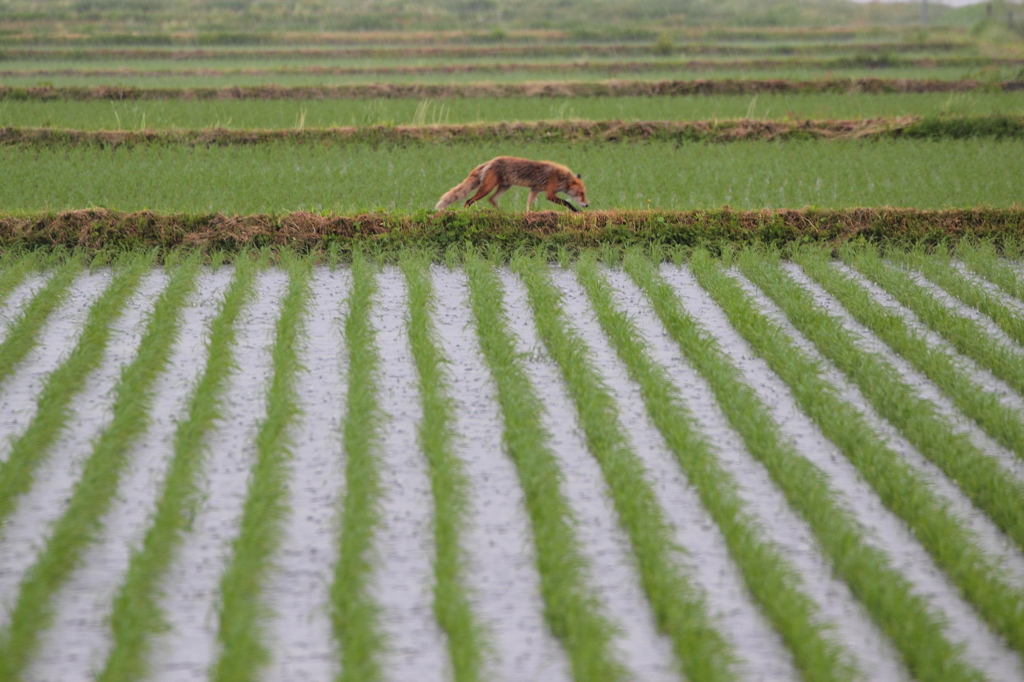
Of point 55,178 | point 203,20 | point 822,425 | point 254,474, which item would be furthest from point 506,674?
point 203,20

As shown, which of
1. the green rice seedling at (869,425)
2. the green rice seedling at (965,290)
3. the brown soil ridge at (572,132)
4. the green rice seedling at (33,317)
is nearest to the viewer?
the green rice seedling at (869,425)

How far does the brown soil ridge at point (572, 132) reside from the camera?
416 inches

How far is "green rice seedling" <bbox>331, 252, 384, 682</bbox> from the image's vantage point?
2.76m

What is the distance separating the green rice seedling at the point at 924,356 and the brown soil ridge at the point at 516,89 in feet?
30.3

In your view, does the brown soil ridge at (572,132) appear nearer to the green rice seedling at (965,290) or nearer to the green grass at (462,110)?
the green grass at (462,110)

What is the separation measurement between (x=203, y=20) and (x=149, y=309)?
88.0 feet

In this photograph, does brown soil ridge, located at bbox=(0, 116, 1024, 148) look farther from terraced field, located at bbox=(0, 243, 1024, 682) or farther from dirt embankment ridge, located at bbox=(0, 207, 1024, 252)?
terraced field, located at bbox=(0, 243, 1024, 682)

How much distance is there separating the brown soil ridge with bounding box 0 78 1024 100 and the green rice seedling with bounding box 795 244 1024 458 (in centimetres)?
922

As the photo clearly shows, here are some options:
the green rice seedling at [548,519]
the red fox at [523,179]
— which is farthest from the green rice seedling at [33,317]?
the red fox at [523,179]

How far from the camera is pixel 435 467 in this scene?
150 inches

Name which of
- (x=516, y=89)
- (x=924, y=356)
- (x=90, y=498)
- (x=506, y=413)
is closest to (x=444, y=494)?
(x=506, y=413)

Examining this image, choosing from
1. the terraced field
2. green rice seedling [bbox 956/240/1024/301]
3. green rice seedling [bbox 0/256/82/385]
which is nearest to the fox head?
the terraced field

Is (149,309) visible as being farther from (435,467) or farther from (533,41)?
(533,41)

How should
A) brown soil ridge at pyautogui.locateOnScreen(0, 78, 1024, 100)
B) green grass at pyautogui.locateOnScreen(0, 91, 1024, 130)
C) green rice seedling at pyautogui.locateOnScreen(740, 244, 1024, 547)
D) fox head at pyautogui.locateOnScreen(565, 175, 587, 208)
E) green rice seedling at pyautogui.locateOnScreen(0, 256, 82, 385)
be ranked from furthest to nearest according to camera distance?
brown soil ridge at pyautogui.locateOnScreen(0, 78, 1024, 100) < green grass at pyautogui.locateOnScreen(0, 91, 1024, 130) < fox head at pyautogui.locateOnScreen(565, 175, 587, 208) < green rice seedling at pyautogui.locateOnScreen(0, 256, 82, 385) < green rice seedling at pyautogui.locateOnScreen(740, 244, 1024, 547)
